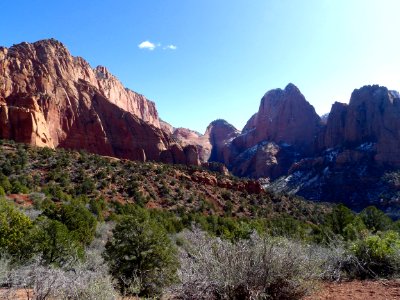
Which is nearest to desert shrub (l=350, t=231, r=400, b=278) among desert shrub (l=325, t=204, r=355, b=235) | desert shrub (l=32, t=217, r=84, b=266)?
Result: desert shrub (l=32, t=217, r=84, b=266)

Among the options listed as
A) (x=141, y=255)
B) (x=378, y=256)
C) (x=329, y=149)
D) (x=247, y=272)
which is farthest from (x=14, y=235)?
(x=329, y=149)

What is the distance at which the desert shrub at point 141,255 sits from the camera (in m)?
11.1

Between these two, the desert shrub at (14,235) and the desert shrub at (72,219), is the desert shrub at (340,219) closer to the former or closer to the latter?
the desert shrub at (72,219)

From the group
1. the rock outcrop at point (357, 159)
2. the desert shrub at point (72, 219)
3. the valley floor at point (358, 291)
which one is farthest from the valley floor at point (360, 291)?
the rock outcrop at point (357, 159)

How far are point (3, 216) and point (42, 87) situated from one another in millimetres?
75390

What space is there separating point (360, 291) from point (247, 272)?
2422mm

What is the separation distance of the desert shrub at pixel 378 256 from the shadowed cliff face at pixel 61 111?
2462 inches

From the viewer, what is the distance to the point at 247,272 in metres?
5.60

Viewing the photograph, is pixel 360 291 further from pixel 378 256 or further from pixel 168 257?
pixel 168 257

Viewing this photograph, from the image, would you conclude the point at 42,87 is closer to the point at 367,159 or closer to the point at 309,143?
the point at 367,159

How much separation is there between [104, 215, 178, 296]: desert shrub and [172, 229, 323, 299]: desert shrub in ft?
17.6

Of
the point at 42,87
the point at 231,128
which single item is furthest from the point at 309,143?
the point at 42,87

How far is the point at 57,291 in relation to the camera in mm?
5379

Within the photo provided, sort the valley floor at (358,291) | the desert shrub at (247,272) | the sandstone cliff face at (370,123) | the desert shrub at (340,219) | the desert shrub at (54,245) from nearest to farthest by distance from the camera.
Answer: the desert shrub at (247,272), the valley floor at (358,291), the desert shrub at (54,245), the desert shrub at (340,219), the sandstone cliff face at (370,123)
